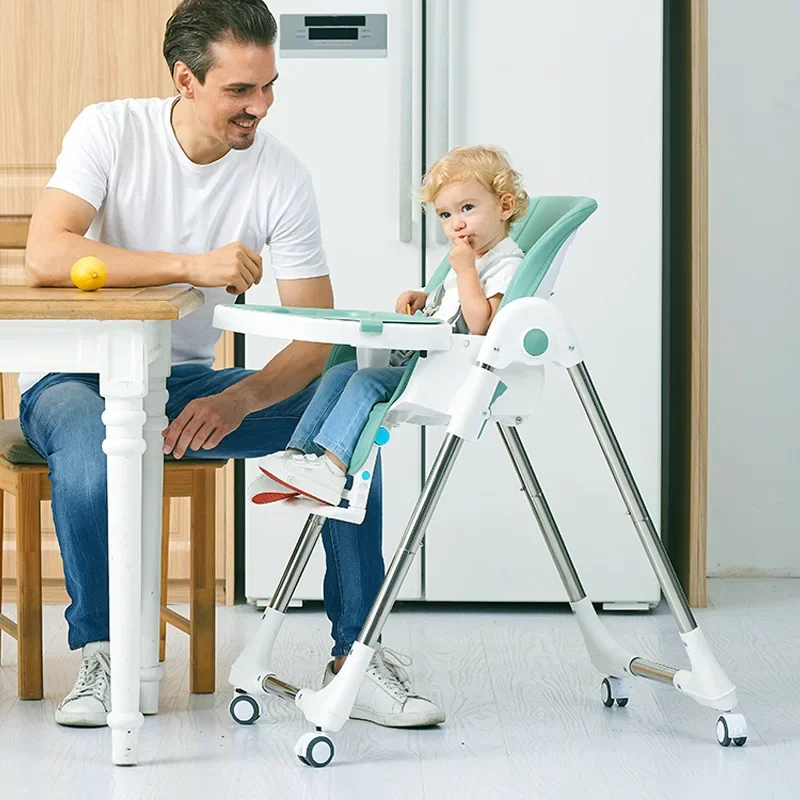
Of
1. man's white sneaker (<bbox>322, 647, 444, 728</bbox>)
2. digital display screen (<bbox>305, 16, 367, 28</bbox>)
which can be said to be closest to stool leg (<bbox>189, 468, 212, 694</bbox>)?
man's white sneaker (<bbox>322, 647, 444, 728</bbox>)

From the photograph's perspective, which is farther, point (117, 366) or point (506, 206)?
point (506, 206)

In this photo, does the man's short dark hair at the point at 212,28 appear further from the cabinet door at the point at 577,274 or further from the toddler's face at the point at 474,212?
the cabinet door at the point at 577,274

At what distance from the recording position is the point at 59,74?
2787 mm

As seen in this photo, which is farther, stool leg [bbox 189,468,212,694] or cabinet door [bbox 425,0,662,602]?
cabinet door [bbox 425,0,662,602]

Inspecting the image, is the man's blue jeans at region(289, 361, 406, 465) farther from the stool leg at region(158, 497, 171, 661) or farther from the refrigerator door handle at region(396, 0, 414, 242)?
the refrigerator door handle at region(396, 0, 414, 242)

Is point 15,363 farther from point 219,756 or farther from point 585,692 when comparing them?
point 585,692

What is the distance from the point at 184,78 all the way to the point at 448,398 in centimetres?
68

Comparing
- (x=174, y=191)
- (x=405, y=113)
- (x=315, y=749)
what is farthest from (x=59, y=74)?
(x=315, y=749)

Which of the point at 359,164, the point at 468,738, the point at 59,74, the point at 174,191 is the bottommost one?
the point at 468,738

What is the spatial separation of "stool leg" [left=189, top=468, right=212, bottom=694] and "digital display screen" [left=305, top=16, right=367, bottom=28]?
1052 millimetres

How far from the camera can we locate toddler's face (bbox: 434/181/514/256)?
1939mm

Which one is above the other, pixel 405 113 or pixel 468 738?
pixel 405 113

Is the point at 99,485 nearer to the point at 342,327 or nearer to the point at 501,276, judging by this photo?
the point at 342,327

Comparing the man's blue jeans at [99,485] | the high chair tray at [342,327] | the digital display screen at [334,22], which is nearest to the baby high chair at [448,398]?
the high chair tray at [342,327]
